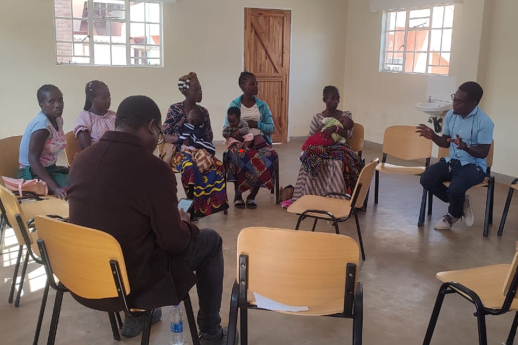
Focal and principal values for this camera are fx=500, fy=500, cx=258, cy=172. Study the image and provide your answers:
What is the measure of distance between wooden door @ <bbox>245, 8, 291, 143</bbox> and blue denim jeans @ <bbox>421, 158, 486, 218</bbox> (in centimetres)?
436

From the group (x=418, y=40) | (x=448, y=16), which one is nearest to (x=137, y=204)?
(x=448, y=16)

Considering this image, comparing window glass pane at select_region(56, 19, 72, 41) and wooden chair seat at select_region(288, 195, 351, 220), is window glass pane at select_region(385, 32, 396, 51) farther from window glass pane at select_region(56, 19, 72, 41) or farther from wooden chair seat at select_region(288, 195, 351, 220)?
wooden chair seat at select_region(288, 195, 351, 220)

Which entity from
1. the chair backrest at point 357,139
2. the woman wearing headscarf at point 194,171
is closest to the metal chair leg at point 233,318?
the woman wearing headscarf at point 194,171

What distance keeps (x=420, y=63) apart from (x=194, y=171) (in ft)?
14.7

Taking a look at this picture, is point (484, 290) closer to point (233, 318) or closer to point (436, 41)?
point (233, 318)

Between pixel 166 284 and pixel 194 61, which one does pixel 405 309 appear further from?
pixel 194 61

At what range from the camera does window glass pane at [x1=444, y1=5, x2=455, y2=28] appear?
6.69 meters

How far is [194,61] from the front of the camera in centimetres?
777

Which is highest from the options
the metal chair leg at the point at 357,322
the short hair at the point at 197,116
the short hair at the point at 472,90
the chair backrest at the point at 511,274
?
the short hair at the point at 472,90

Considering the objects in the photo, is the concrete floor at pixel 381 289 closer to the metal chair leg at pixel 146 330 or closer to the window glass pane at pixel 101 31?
the metal chair leg at pixel 146 330

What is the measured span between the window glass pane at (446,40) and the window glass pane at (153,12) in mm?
4123

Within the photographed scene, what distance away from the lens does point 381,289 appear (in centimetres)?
315

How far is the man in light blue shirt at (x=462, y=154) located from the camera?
4094mm

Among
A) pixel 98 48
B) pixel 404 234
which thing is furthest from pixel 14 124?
pixel 404 234
